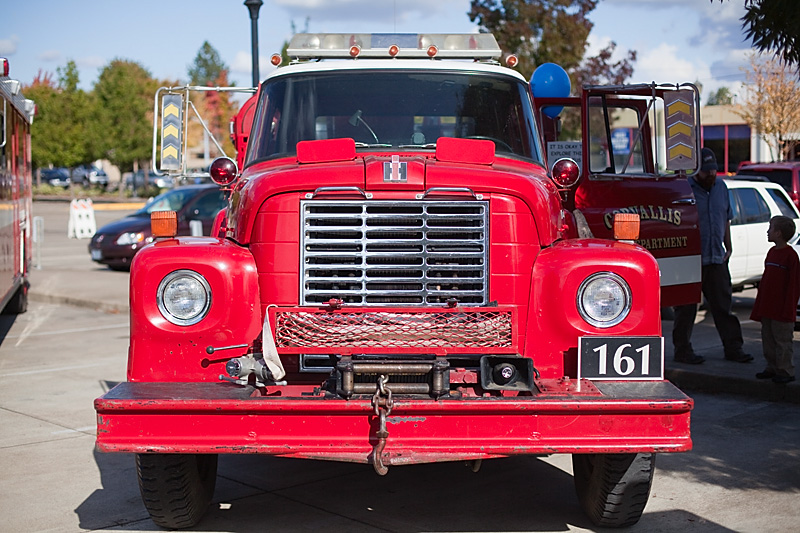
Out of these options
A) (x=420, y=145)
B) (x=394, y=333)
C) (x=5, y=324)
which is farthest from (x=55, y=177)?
(x=394, y=333)

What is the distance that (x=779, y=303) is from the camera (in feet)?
27.7

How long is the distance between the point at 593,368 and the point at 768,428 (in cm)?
340

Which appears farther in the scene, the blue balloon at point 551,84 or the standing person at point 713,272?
the standing person at point 713,272

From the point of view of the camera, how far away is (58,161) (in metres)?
55.5

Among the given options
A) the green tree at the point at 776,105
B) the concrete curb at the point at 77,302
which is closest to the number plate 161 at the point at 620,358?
the concrete curb at the point at 77,302

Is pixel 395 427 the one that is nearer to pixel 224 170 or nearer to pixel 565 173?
pixel 565 173

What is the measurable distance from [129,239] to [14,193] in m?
6.30

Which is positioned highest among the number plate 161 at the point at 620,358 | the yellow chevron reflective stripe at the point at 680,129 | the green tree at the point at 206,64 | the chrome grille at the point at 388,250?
the green tree at the point at 206,64

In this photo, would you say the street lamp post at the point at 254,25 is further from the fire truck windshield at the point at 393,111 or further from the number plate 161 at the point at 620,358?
the number plate 161 at the point at 620,358

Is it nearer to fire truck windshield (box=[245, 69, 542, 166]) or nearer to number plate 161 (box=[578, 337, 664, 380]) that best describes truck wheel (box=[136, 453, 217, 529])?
fire truck windshield (box=[245, 69, 542, 166])

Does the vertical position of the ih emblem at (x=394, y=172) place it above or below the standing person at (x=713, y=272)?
above

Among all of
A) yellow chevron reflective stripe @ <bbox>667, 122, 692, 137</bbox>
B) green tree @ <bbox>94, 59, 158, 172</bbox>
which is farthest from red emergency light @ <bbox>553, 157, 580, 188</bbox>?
green tree @ <bbox>94, 59, 158, 172</bbox>

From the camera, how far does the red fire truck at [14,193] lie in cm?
1143

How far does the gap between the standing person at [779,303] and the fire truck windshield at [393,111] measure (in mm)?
3358
